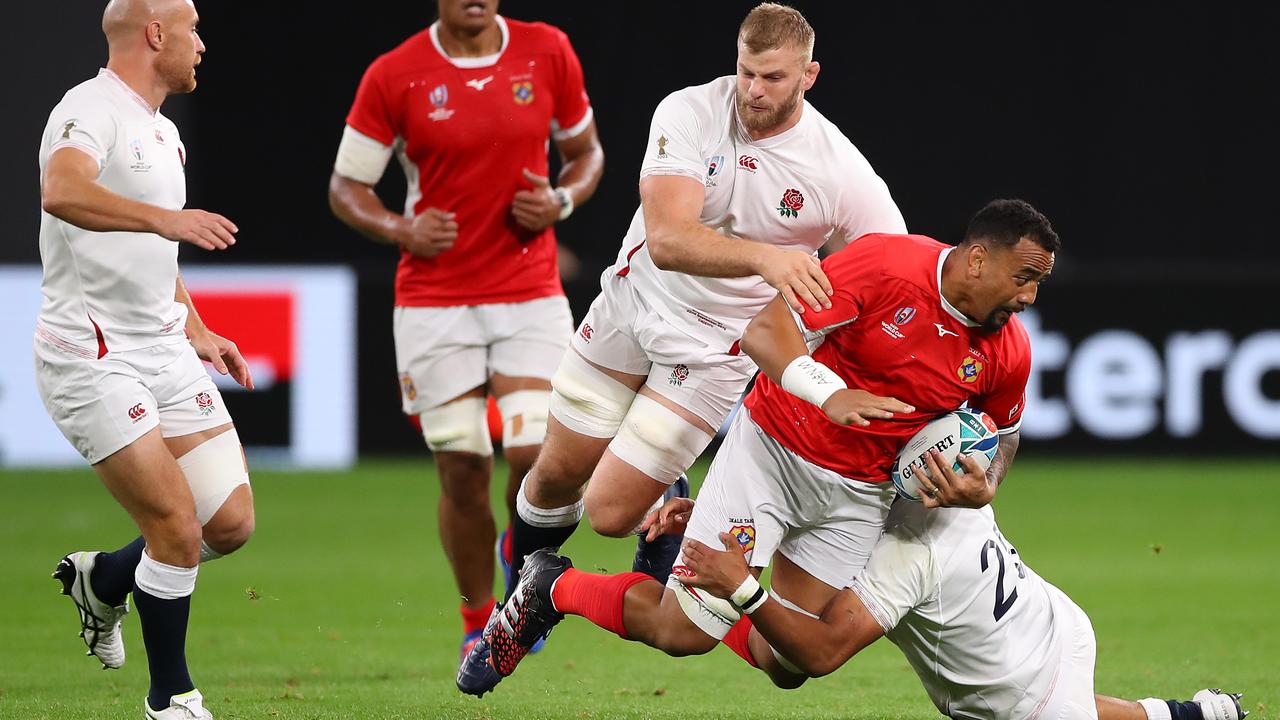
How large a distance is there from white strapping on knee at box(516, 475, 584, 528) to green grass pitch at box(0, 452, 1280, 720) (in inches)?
25.5

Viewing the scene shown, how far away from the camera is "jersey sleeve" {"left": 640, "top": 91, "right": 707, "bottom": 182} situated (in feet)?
19.3

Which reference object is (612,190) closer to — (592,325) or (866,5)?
(866,5)

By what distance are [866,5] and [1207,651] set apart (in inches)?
365

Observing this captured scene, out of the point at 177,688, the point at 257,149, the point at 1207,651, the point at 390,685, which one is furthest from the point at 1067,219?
the point at 177,688

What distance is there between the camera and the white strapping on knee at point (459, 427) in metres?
7.33

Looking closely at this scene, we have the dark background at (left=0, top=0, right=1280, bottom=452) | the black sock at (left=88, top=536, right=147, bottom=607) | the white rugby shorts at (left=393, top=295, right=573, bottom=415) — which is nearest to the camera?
the black sock at (left=88, top=536, right=147, bottom=607)

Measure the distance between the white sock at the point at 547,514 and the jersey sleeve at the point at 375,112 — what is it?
1.84 meters

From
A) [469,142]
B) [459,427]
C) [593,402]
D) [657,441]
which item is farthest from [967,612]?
[469,142]

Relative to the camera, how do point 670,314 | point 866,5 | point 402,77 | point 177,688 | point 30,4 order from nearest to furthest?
point 177,688 → point 670,314 → point 402,77 → point 30,4 → point 866,5

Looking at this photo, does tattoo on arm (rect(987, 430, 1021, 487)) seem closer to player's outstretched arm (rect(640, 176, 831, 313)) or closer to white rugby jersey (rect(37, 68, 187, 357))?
player's outstretched arm (rect(640, 176, 831, 313))

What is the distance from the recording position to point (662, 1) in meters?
15.5

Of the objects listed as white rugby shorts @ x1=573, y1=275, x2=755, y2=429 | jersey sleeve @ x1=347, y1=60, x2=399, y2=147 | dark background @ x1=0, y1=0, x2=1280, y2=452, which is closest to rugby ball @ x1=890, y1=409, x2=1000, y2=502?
white rugby shorts @ x1=573, y1=275, x2=755, y2=429

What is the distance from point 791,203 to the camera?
6.07 m

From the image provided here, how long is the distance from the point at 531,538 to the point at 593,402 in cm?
66
